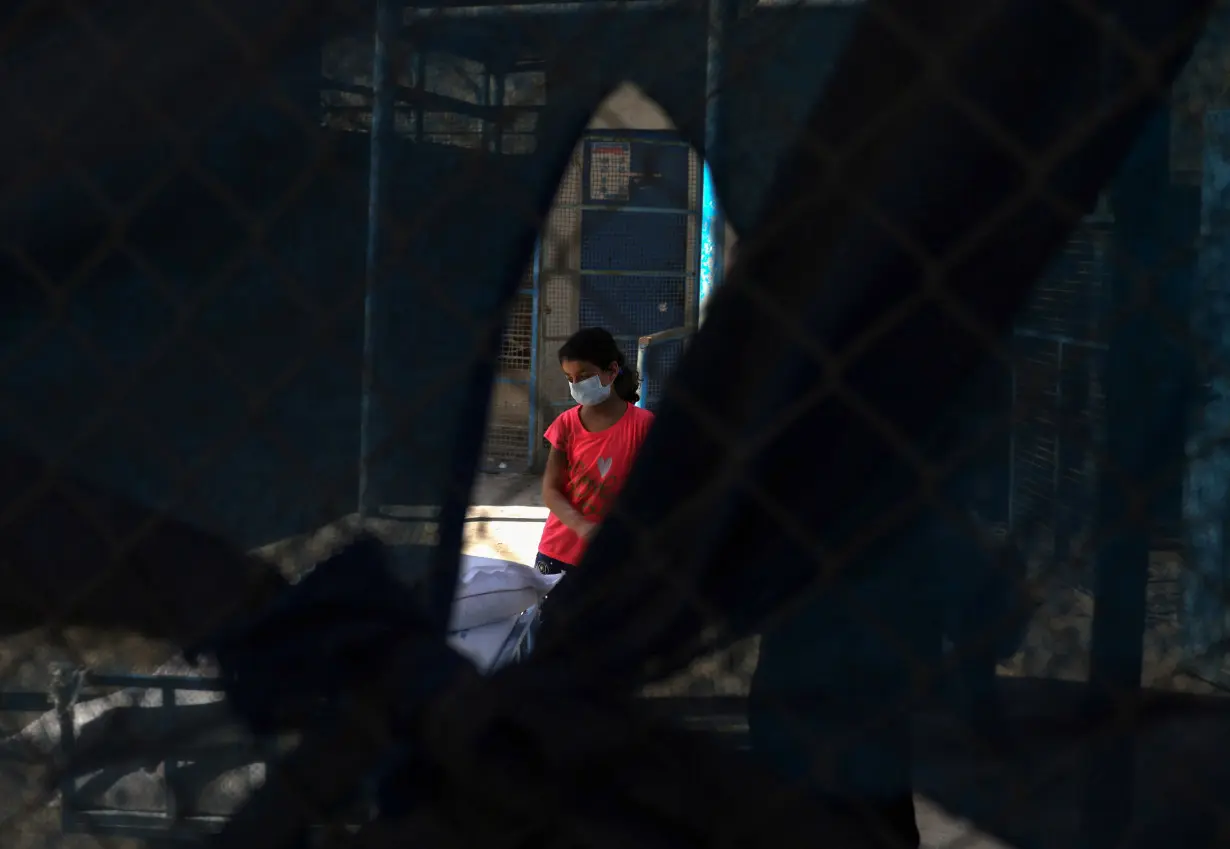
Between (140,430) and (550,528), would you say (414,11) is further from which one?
(550,528)

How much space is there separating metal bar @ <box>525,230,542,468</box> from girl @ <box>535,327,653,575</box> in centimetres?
6

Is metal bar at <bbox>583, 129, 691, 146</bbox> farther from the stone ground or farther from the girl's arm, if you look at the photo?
the girl's arm

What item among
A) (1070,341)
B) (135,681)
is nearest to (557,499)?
(135,681)

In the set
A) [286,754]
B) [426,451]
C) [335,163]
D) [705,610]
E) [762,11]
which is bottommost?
[286,754]

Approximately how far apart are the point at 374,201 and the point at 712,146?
0.34 m

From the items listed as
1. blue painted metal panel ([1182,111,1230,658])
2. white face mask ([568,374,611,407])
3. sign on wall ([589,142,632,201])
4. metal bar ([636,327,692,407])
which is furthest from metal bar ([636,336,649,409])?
white face mask ([568,374,611,407])

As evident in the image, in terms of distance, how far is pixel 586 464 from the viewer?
7.59ft

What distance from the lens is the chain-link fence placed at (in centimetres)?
104

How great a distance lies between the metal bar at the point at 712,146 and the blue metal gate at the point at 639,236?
0.6 inches

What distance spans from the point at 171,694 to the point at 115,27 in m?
0.69

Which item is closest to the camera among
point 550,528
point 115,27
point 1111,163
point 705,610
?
point 1111,163

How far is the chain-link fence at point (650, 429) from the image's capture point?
1.04 metres

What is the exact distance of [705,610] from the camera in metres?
1.13

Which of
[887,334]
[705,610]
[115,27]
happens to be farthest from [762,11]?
[115,27]
